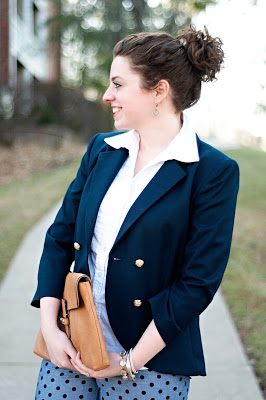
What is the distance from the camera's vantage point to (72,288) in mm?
1969

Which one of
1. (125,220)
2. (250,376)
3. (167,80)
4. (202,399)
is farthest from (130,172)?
(250,376)

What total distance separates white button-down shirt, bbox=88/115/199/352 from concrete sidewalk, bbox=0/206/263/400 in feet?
5.40

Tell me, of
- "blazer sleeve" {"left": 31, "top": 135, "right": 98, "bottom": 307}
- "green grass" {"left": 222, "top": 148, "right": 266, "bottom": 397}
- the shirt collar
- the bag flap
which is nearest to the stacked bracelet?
the bag flap

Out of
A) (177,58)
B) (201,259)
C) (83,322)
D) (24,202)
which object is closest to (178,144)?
(177,58)

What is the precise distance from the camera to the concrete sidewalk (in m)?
3.40

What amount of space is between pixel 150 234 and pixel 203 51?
76 centimetres

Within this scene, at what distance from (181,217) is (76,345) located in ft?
2.05

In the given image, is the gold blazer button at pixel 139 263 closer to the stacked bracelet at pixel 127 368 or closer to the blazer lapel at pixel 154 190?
the blazer lapel at pixel 154 190

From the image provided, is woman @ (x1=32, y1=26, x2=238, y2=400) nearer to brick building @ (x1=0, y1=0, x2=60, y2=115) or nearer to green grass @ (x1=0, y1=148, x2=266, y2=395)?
green grass @ (x1=0, y1=148, x2=266, y2=395)

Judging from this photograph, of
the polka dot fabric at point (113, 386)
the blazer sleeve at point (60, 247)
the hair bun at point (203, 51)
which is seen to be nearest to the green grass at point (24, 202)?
the blazer sleeve at point (60, 247)

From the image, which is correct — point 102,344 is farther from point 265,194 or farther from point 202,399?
point 265,194

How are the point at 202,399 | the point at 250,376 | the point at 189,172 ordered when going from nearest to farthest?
1. the point at 189,172
2. the point at 202,399
3. the point at 250,376

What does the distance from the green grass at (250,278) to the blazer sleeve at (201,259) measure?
6.23 feet

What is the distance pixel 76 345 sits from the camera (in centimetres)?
195
